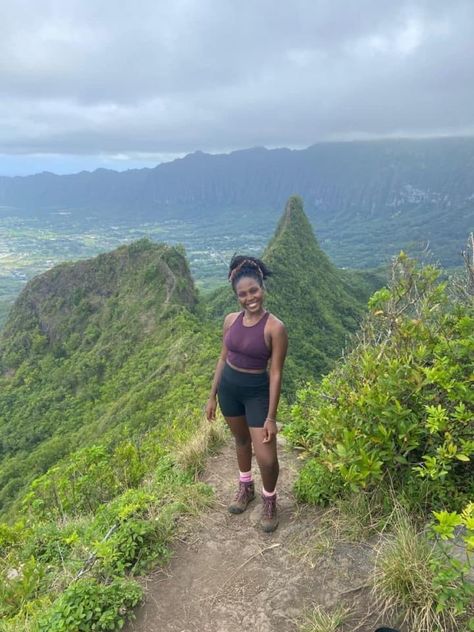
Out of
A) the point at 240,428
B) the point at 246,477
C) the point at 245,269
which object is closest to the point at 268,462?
the point at 240,428

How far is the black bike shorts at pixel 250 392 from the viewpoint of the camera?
13.7 ft

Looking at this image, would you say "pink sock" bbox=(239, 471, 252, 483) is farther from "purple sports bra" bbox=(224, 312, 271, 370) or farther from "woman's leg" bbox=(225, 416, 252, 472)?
"purple sports bra" bbox=(224, 312, 271, 370)

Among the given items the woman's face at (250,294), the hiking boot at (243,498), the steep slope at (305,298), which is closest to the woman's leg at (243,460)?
the hiking boot at (243,498)

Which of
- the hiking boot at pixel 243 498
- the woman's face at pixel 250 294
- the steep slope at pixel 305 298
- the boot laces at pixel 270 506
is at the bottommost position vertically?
the steep slope at pixel 305 298

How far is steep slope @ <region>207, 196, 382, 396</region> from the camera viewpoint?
109 ft

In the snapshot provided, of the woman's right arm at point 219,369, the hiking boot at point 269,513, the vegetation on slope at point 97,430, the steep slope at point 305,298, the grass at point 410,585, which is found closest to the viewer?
the grass at point 410,585

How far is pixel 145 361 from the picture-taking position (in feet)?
87.5

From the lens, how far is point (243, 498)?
4.73 metres

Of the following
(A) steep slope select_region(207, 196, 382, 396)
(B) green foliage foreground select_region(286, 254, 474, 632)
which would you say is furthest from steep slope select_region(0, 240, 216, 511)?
(B) green foliage foreground select_region(286, 254, 474, 632)

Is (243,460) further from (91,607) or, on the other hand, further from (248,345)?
(91,607)

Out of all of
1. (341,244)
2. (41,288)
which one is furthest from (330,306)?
(341,244)

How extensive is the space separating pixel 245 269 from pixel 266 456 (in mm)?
1690

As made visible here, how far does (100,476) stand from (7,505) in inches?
664

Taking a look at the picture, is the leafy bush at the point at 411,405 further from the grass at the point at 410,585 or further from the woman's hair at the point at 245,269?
the woman's hair at the point at 245,269
